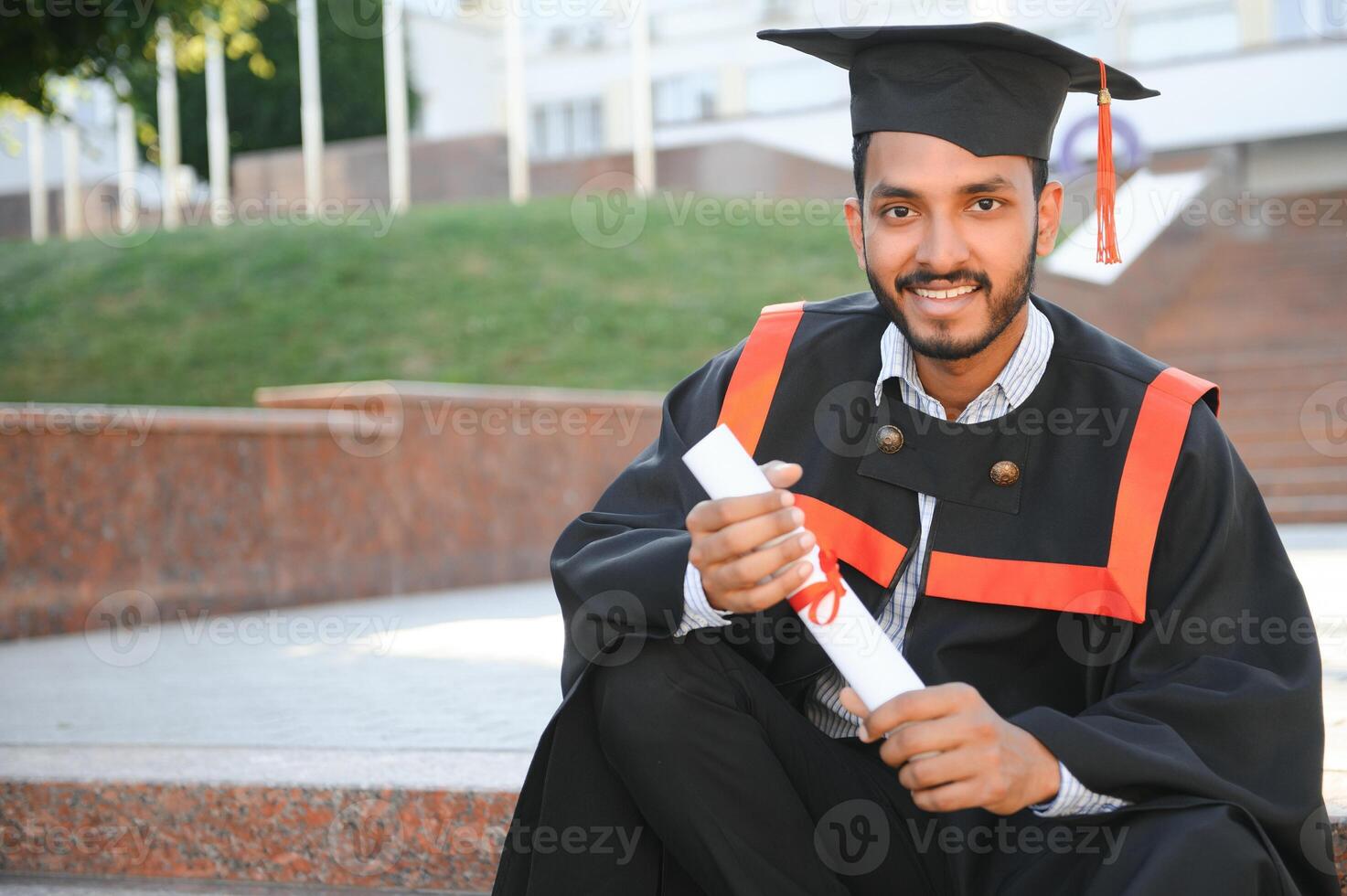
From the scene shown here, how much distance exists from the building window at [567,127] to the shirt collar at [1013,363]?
32.7 m

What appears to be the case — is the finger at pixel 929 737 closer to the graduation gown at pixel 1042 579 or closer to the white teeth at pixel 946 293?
the graduation gown at pixel 1042 579

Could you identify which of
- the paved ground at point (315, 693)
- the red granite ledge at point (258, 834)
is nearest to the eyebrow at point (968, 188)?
the paved ground at point (315, 693)

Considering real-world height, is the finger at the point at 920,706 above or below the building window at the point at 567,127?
below

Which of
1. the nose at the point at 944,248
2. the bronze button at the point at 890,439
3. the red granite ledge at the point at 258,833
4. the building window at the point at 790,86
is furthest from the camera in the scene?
the building window at the point at 790,86

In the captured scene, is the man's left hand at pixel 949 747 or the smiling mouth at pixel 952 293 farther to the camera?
the smiling mouth at pixel 952 293

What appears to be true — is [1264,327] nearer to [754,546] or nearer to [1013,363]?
[1013,363]

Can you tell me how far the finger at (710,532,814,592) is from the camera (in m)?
1.91

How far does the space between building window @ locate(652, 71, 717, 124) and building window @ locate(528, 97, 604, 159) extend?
64.9 inches

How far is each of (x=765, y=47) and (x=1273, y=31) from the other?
10.4 metres

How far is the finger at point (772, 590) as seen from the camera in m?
1.92

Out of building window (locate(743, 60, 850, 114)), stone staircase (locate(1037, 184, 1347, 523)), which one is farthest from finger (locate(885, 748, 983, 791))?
building window (locate(743, 60, 850, 114))

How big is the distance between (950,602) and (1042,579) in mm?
161

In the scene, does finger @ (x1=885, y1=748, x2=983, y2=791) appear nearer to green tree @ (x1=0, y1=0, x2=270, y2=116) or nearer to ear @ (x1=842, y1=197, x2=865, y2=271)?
ear @ (x1=842, y1=197, x2=865, y2=271)

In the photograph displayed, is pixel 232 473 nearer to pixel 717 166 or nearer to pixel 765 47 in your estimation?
pixel 717 166
